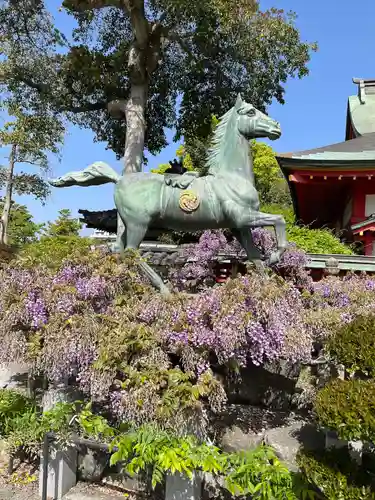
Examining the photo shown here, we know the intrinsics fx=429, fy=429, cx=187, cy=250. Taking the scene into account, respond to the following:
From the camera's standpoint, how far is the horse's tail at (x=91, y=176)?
533 cm

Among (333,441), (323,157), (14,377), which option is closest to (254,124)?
(333,441)

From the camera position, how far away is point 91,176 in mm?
5371

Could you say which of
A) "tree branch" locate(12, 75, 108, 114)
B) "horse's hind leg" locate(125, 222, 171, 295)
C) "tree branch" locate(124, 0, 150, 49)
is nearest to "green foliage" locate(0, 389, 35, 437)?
"horse's hind leg" locate(125, 222, 171, 295)

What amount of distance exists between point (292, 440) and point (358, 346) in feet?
5.16

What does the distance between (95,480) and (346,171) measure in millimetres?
7451

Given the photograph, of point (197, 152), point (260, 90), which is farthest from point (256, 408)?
point (197, 152)

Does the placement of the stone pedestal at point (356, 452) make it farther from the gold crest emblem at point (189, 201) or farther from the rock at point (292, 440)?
the gold crest emblem at point (189, 201)

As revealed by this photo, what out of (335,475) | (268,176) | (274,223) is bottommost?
(335,475)

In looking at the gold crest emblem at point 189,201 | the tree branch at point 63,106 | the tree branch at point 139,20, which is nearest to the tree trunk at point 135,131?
the tree branch at point 139,20

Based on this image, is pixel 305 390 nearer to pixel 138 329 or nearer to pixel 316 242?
pixel 138 329

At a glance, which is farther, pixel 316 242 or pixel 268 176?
pixel 268 176

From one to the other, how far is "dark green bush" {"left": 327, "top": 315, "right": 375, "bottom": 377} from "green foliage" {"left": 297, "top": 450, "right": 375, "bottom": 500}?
0.62 metres

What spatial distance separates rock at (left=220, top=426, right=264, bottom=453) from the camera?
13.5 feet

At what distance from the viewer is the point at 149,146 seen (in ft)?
49.3
